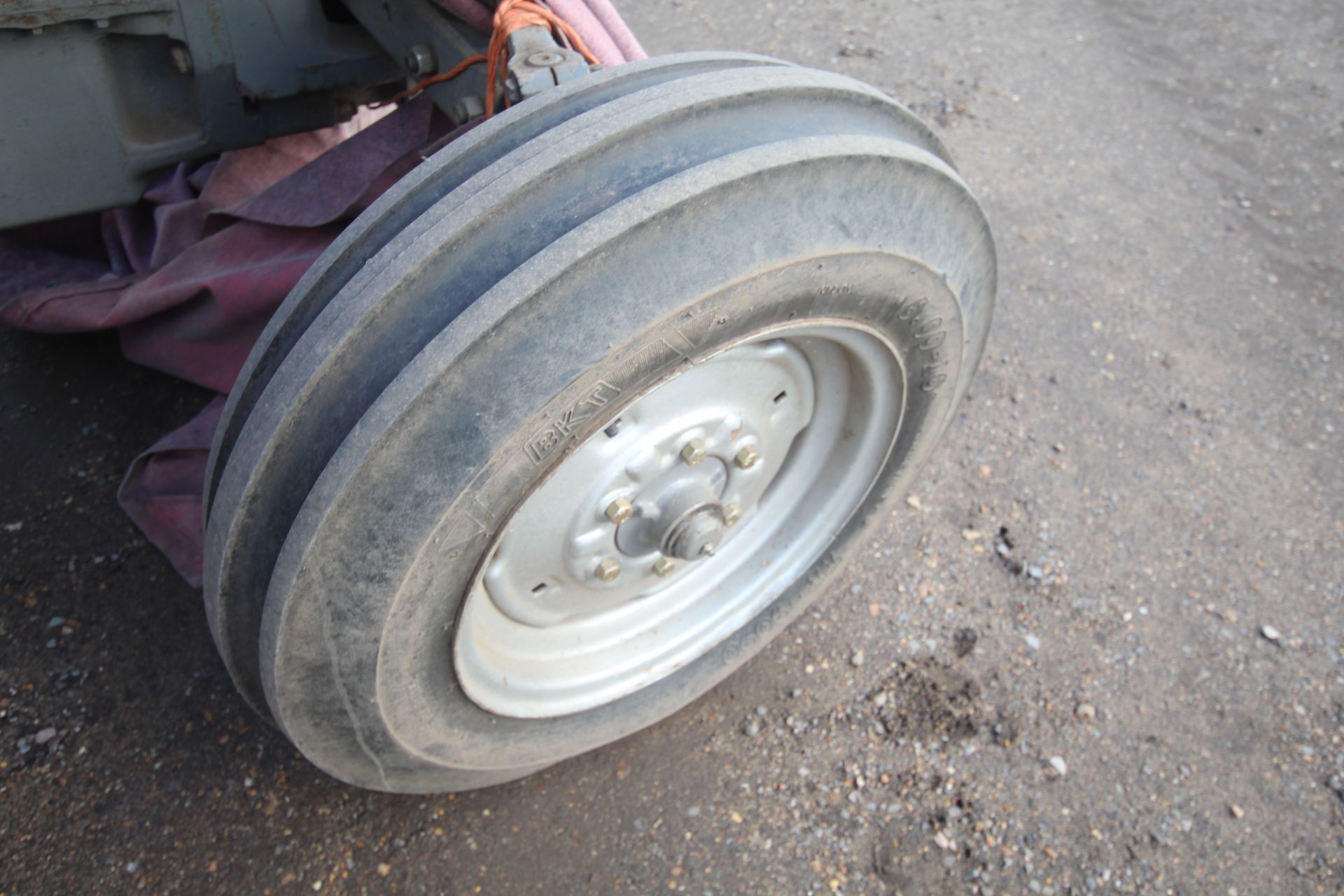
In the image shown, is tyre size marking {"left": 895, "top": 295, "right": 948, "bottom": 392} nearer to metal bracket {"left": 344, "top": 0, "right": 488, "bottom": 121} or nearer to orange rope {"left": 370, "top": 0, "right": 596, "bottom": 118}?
orange rope {"left": 370, "top": 0, "right": 596, "bottom": 118}

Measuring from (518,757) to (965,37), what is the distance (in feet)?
11.0

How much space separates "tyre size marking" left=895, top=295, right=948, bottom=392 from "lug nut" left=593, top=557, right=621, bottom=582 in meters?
0.54

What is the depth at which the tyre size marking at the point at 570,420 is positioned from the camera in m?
1.11

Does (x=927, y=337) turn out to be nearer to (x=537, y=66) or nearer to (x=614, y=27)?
(x=537, y=66)

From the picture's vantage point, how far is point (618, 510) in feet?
4.67

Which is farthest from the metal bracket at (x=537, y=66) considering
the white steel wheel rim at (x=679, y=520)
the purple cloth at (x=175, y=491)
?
the purple cloth at (x=175, y=491)

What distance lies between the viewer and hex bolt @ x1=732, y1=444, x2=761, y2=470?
1538mm

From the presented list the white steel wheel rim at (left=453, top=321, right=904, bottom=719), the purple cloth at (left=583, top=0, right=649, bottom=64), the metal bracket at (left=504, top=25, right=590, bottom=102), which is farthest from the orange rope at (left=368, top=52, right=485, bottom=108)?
the white steel wheel rim at (left=453, top=321, right=904, bottom=719)

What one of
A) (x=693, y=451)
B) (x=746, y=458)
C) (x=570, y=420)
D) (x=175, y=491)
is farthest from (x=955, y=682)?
(x=175, y=491)

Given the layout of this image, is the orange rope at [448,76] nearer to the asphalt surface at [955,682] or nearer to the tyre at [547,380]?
the tyre at [547,380]

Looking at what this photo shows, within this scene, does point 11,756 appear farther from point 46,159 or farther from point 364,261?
point 364,261

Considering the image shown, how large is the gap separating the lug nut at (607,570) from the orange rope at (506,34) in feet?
2.35

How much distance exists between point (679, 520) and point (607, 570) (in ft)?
0.47

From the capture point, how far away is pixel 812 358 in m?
1.48
